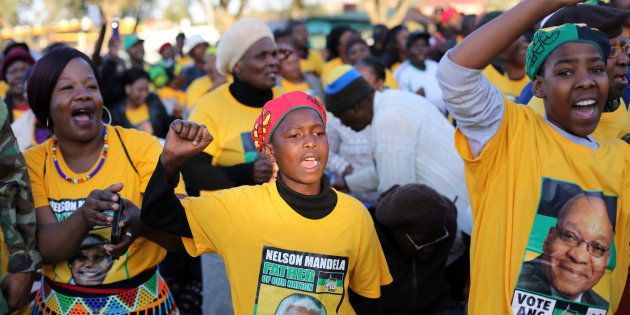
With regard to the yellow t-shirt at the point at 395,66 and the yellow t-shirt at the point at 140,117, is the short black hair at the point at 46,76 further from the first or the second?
the yellow t-shirt at the point at 395,66

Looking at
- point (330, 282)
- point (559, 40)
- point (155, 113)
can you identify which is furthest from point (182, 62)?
point (559, 40)

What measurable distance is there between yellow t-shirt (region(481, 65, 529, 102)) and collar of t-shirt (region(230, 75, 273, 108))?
255cm

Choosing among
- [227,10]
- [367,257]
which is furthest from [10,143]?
[227,10]

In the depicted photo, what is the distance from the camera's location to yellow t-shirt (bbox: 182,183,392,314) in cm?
265

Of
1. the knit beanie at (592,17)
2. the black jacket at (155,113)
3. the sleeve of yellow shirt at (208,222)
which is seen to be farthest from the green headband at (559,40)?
the black jacket at (155,113)

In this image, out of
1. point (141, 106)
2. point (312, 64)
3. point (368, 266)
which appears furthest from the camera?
point (312, 64)

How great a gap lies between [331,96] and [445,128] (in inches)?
34.7

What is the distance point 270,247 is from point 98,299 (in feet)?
3.10

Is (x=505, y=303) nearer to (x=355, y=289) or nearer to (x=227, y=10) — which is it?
(x=355, y=289)

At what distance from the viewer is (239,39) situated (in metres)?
4.71

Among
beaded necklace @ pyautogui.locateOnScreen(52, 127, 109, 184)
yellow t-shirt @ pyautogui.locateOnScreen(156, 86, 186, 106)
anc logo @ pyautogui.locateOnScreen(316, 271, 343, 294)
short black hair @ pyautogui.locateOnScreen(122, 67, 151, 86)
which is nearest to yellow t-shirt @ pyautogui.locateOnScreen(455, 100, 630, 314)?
anc logo @ pyautogui.locateOnScreen(316, 271, 343, 294)

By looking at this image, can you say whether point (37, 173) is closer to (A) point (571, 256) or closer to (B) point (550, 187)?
(B) point (550, 187)

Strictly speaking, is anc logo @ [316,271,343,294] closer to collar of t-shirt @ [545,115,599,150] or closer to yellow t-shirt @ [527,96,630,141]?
collar of t-shirt @ [545,115,599,150]

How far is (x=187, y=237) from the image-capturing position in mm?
2646
